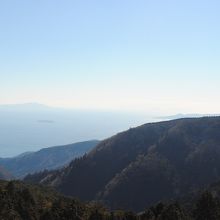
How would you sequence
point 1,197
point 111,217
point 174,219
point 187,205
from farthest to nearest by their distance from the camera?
point 187,205
point 1,197
point 111,217
point 174,219

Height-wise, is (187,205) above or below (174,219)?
below

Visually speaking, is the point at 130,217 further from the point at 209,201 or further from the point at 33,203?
the point at 33,203

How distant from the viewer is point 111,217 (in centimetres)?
7275

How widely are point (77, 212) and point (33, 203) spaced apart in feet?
43.4

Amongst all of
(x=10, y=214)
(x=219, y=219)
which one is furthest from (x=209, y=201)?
(x=10, y=214)

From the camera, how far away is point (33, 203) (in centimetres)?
8412

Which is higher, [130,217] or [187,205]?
[130,217]

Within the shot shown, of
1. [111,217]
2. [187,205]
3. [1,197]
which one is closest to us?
[111,217]

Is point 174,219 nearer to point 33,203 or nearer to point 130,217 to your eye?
point 130,217

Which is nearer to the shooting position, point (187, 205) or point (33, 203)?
point (33, 203)

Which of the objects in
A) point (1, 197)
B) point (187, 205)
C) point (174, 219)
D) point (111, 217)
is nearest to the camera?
point (174, 219)

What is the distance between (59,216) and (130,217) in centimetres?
1168

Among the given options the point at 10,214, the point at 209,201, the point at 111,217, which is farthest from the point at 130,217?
the point at 10,214

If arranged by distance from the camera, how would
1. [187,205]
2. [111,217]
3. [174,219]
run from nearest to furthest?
[174,219]
[111,217]
[187,205]
